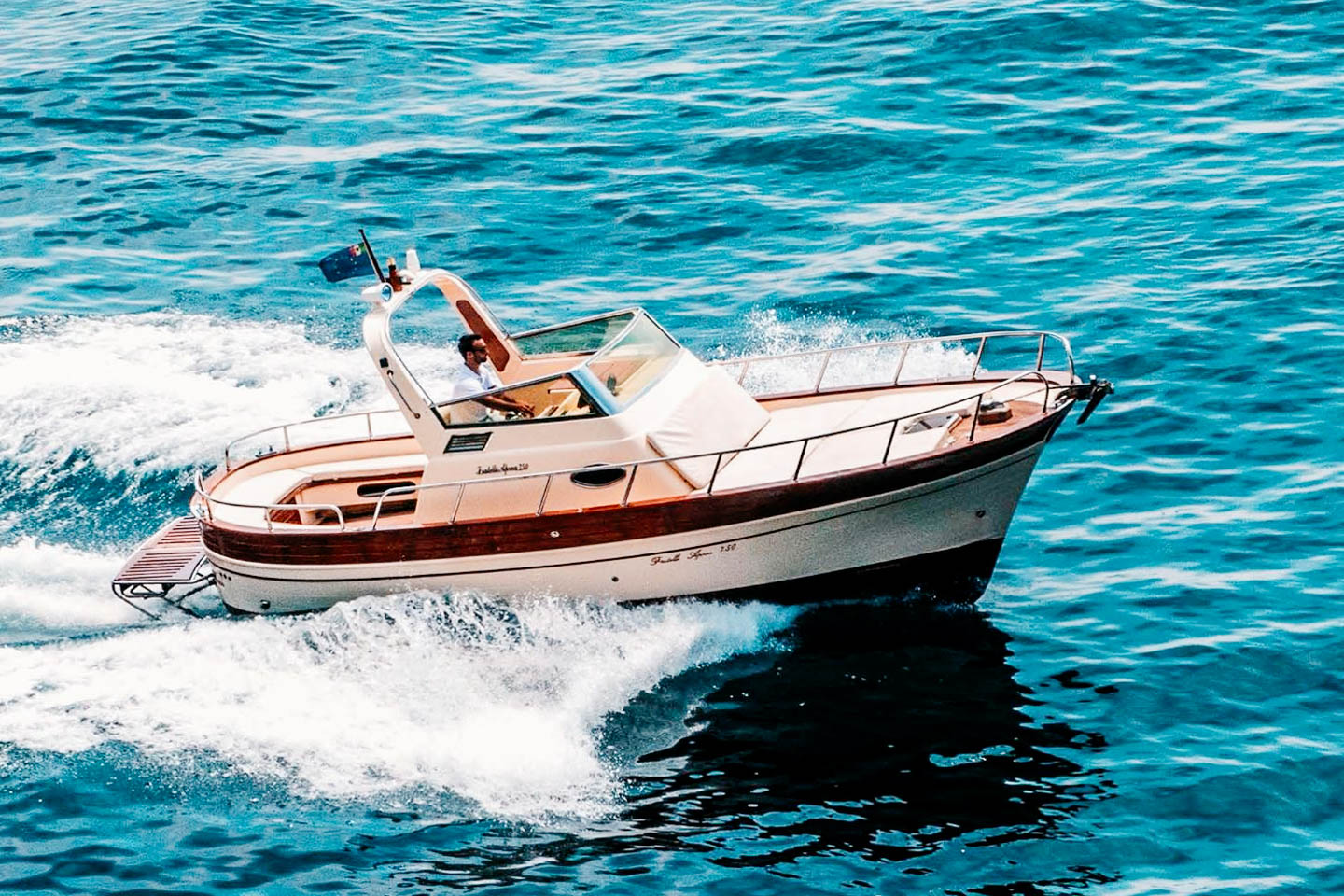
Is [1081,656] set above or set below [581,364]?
below

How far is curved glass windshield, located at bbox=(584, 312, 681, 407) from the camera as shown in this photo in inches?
597

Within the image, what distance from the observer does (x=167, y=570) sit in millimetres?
16109

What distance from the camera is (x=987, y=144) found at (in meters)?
25.0

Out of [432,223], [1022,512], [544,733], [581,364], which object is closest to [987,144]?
[432,223]

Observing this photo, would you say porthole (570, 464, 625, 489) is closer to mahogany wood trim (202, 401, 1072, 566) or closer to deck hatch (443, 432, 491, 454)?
mahogany wood trim (202, 401, 1072, 566)

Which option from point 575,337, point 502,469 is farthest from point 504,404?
point 575,337

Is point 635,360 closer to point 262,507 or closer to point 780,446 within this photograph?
point 780,446

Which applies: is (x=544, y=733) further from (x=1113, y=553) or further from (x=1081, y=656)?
(x=1113, y=553)

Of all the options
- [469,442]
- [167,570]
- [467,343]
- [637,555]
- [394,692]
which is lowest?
[394,692]

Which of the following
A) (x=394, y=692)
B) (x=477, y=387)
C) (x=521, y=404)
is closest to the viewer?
(x=394, y=692)

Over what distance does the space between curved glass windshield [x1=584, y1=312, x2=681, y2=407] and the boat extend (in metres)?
0.02

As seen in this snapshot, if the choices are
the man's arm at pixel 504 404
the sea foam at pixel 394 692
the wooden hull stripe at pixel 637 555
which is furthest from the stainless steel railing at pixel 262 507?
the man's arm at pixel 504 404

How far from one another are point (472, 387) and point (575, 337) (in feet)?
4.43

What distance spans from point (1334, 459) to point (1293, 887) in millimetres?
6589
